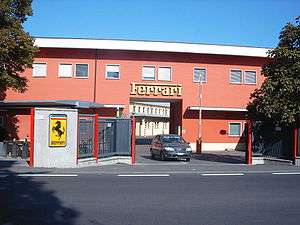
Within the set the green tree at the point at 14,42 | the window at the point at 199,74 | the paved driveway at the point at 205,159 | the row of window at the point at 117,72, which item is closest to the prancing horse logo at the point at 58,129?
the paved driveway at the point at 205,159

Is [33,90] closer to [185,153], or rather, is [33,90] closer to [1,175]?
[185,153]

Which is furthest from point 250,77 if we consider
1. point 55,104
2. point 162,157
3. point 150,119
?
point 150,119

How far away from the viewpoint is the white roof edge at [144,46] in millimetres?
39438

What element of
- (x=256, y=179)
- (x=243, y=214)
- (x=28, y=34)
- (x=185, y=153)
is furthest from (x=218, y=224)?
(x=28, y=34)

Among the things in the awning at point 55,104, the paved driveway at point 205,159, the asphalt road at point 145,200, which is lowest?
the paved driveway at point 205,159

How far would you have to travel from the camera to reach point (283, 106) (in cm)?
2403

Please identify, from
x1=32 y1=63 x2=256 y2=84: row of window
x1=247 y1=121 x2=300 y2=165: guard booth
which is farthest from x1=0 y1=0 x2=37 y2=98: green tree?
x1=247 y1=121 x2=300 y2=165: guard booth

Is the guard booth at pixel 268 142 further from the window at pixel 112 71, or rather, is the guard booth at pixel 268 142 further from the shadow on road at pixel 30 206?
the window at pixel 112 71

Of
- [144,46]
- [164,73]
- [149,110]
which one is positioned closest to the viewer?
[144,46]

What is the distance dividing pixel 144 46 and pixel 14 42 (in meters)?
15.4

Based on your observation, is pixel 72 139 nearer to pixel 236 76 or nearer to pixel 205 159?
pixel 205 159

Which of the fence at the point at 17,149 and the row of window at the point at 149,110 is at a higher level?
the row of window at the point at 149,110

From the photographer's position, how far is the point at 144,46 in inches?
1575

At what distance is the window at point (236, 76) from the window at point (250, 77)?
51cm
